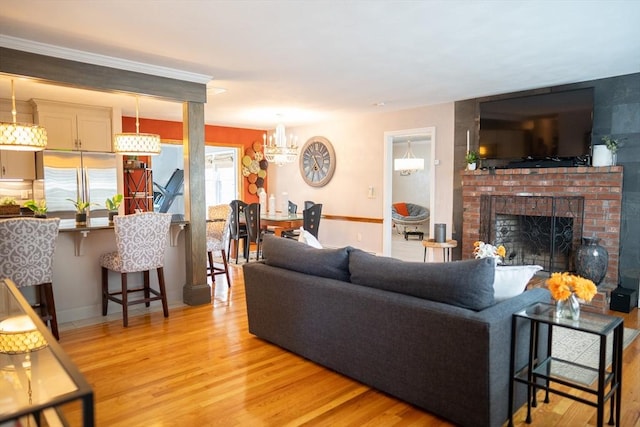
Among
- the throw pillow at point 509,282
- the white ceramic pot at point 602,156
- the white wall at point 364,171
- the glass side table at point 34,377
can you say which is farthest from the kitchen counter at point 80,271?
the white ceramic pot at point 602,156

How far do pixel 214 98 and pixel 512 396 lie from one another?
16.3ft

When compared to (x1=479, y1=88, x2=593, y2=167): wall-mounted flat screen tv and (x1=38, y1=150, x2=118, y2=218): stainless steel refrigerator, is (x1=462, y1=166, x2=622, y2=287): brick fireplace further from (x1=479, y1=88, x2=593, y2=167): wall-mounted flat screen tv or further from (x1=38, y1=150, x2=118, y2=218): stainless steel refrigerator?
(x1=38, y1=150, x2=118, y2=218): stainless steel refrigerator

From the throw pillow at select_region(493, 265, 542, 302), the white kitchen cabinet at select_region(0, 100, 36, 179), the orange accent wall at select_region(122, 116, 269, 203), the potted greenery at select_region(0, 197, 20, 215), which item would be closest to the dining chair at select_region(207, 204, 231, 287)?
the potted greenery at select_region(0, 197, 20, 215)

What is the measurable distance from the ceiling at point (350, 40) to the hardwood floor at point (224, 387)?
2437 millimetres

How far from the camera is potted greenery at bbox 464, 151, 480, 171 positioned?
18.5ft

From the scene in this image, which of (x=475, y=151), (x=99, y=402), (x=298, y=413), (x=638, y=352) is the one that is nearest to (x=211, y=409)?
(x=298, y=413)

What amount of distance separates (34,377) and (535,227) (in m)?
5.50

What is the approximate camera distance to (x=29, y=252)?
3311 millimetres

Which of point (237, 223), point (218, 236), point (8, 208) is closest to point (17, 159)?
point (8, 208)

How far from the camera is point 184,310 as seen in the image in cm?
438

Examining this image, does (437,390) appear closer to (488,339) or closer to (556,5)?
(488,339)

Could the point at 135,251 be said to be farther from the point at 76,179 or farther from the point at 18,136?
the point at 76,179

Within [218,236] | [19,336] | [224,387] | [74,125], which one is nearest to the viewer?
[19,336]

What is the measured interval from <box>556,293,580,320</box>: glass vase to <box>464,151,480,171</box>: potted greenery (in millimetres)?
3662
